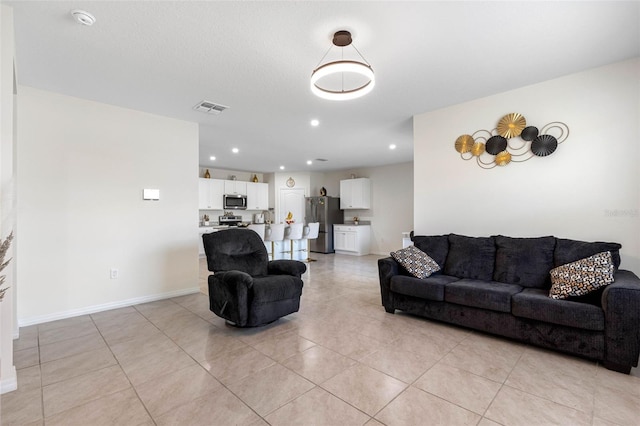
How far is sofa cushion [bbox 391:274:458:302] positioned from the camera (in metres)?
3.06

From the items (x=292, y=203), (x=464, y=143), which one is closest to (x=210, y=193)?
(x=292, y=203)

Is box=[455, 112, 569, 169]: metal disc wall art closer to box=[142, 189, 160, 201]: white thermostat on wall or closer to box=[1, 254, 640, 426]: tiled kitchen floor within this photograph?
box=[1, 254, 640, 426]: tiled kitchen floor

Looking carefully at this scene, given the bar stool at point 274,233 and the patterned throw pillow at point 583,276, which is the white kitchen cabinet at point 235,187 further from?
the patterned throw pillow at point 583,276

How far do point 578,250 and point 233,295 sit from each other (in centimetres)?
332

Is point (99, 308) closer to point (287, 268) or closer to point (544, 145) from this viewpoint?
point (287, 268)

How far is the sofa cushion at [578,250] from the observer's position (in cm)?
266

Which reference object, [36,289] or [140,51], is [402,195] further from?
[36,289]

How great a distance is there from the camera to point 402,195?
312 inches

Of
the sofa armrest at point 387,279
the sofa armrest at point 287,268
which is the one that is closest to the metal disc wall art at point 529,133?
the sofa armrest at point 387,279

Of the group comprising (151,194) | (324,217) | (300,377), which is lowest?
(300,377)

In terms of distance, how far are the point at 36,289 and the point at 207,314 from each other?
1.82 meters

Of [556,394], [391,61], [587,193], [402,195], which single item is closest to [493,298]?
[556,394]

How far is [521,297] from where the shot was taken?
2.60m

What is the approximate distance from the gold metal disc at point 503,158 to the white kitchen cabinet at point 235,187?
684 cm
